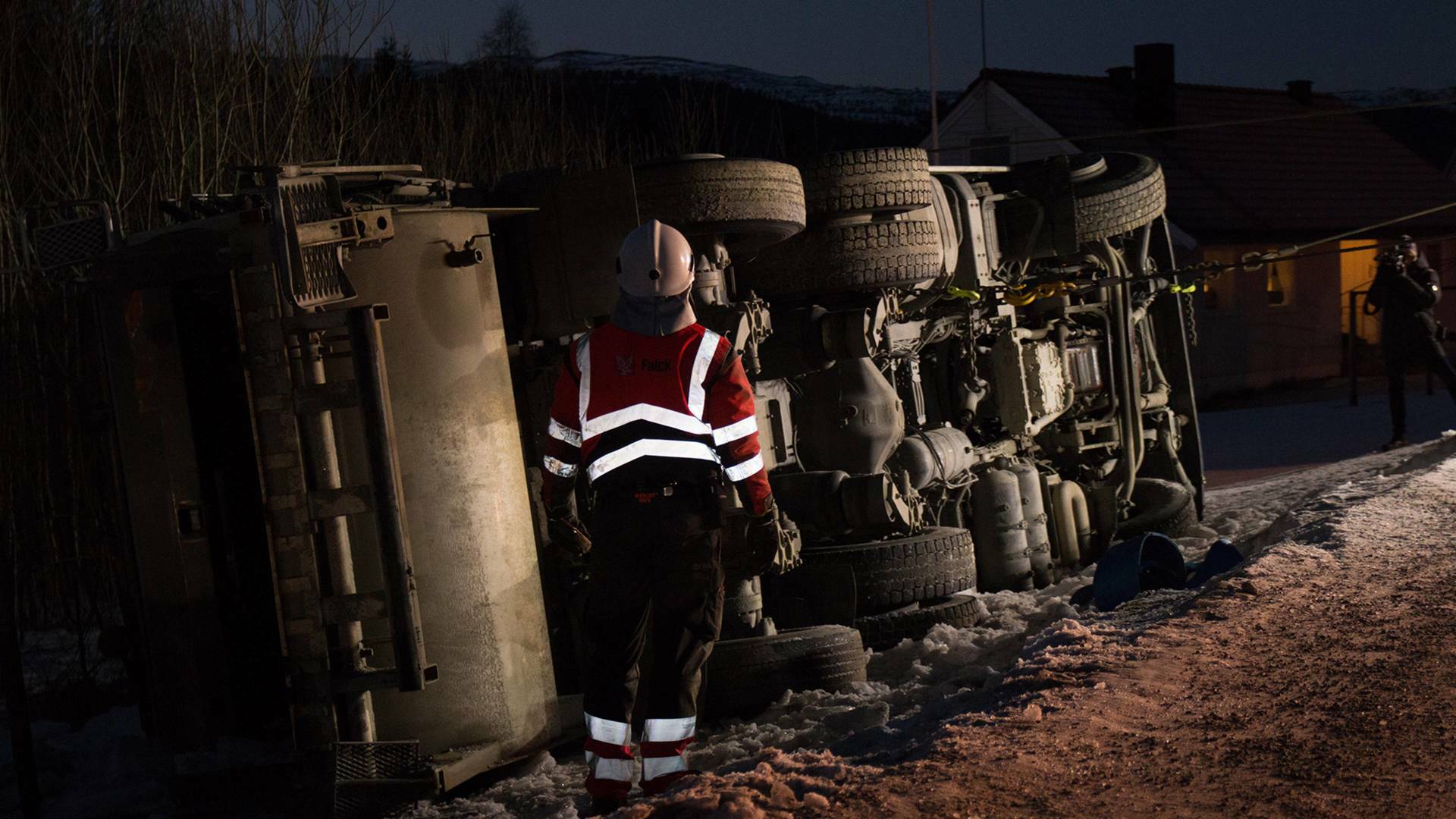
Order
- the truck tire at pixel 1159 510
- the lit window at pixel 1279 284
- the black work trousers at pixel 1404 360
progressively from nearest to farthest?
the truck tire at pixel 1159 510
the black work trousers at pixel 1404 360
the lit window at pixel 1279 284

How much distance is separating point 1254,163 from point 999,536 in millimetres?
24378

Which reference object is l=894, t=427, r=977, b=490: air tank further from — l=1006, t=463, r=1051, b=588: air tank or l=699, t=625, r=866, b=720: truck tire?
l=699, t=625, r=866, b=720: truck tire

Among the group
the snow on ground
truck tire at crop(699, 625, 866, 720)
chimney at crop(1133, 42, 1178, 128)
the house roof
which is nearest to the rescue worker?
the snow on ground

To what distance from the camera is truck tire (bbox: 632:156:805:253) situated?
21.4ft

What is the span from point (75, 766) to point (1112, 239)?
790 centimetres

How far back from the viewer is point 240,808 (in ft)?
18.0

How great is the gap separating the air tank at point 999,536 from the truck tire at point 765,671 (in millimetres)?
2841

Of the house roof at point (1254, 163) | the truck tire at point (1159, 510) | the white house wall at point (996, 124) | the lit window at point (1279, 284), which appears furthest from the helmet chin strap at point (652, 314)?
the lit window at point (1279, 284)

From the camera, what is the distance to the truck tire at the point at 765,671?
639 centimetres

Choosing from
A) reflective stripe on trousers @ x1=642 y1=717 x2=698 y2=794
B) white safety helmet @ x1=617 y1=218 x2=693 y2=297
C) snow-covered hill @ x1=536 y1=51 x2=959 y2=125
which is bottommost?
reflective stripe on trousers @ x1=642 y1=717 x2=698 y2=794

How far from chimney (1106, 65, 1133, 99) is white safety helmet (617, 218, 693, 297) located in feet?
94.1

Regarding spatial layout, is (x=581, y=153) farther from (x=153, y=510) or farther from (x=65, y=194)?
(x=153, y=510)

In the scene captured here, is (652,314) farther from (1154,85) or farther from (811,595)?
(1154,85)

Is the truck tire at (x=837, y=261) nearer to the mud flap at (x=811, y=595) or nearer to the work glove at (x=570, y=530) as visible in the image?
the mud flap at (x=811, y=595)
